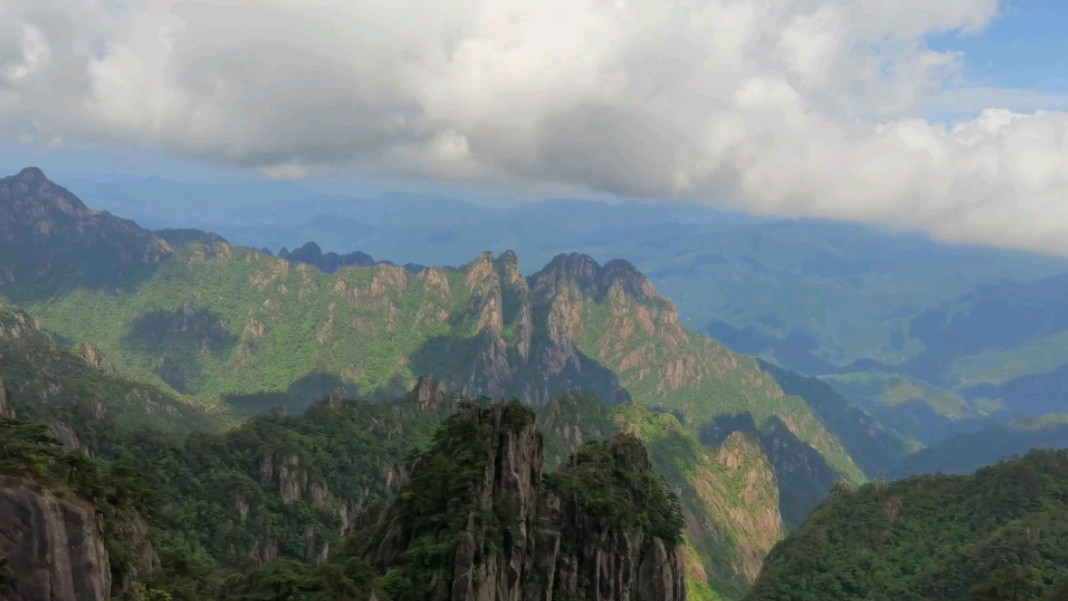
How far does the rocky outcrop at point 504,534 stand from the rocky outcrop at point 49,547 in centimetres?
1862

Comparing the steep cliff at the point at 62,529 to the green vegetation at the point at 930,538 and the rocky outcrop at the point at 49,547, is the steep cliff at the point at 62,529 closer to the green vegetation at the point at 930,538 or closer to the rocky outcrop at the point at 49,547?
the rocky outcrop at the point at 49,547

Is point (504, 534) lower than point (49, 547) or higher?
lower

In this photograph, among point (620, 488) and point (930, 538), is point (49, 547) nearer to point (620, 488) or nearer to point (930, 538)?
point (620, 488)

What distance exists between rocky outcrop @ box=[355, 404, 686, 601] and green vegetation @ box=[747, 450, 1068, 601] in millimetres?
45431

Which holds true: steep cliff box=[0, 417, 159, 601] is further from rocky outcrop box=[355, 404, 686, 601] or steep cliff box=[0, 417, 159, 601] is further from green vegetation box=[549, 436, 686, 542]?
green vegetation box=[549, 436, 686, 542]

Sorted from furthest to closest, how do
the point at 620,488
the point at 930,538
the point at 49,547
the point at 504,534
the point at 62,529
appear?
the point at 930,538 < the point at 620,488 < the point at 504,534 < the point at 62,529 < the point at 49,547

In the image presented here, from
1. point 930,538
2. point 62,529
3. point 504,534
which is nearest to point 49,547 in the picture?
point 62,529

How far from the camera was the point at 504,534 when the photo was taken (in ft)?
174

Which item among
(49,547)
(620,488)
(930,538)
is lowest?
(930,538)

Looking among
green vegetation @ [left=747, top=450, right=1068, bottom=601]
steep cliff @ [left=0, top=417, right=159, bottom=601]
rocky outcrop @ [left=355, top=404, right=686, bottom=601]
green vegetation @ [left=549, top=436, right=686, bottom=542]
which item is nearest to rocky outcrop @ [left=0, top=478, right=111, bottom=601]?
A: steep cliff @ [left=0, top=417, right=159, bottom=601]

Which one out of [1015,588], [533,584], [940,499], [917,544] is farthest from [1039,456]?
[533,584]

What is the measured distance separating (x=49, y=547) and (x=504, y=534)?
27777mm

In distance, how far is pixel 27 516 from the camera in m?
32.8

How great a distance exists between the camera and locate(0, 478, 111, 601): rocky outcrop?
3184cm
